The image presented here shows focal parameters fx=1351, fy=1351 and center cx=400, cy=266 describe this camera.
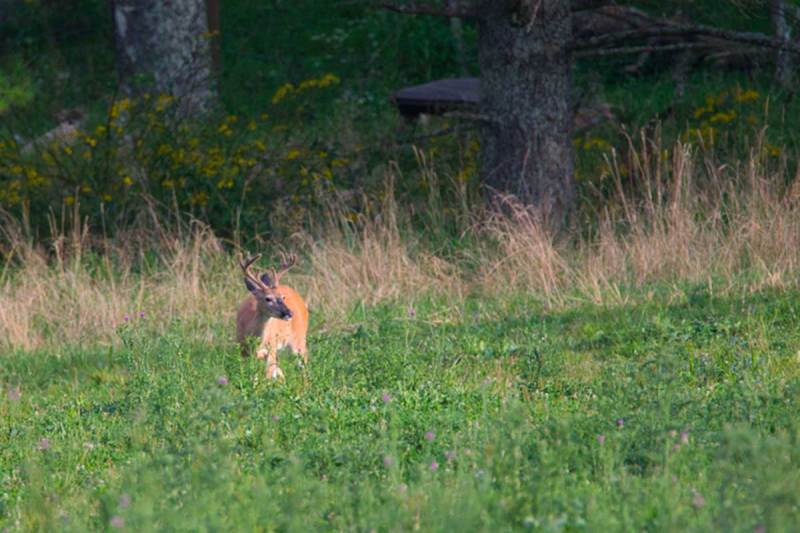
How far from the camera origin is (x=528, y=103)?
38.3ft

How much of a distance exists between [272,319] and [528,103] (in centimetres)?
424

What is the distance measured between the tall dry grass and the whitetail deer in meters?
1.12

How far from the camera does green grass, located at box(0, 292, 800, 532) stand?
4.60 metres

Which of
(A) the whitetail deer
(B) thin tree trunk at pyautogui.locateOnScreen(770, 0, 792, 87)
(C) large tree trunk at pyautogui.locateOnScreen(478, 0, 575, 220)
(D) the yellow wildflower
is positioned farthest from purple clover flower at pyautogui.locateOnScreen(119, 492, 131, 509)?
(B) thin tree trunk at pyautogui.locateOnScreen(770, 0, 792, 87)

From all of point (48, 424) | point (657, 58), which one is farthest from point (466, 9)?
point (657, 58)

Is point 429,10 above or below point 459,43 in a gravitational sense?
above

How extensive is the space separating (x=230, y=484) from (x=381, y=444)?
1093 mm

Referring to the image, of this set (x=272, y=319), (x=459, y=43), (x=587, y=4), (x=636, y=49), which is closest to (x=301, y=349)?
(x=272, y=319)

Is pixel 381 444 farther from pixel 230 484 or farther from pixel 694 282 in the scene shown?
pixel 694 282

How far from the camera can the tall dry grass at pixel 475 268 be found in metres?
9.96

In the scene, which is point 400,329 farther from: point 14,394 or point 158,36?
point 158,36

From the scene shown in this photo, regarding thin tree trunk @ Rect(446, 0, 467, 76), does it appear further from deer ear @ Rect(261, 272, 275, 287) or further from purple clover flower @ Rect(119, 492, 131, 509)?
purple clover flower @ Rect(119, 492, 131, 509)

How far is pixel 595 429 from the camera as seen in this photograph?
19.1 ft

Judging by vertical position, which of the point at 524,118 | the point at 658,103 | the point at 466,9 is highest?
the point at 466,9
